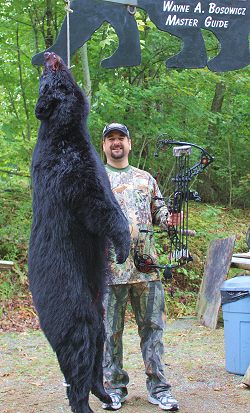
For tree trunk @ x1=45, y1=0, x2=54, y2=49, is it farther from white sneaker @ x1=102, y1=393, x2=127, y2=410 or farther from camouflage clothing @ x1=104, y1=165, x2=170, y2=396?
Answer: white sneaker @ x1=102, y1=393, x2=127, y2=410

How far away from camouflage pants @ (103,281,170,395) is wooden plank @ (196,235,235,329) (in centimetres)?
389

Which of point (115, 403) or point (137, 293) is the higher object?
point (137, 293)

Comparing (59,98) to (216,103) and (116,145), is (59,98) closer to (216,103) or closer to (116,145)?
(116,145)

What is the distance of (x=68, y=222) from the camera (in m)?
3.00

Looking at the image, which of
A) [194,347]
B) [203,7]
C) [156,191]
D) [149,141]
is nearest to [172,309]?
[194,347]

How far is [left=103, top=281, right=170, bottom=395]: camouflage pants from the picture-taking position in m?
4.40

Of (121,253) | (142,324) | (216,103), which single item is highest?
(216,103)

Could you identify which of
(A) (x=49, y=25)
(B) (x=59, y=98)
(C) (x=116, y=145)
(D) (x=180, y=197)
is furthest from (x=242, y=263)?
(A) (x=49, y=25)

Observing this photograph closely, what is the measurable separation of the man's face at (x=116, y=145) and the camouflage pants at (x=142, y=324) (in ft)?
2.95

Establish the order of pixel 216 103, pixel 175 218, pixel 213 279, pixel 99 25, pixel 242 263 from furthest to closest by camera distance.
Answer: pixel 216 103 → pixel 213 279 → pixel 242 263 → pixel 175 218 → pixel 99 25

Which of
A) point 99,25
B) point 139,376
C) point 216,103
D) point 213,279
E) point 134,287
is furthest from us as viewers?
point 216,103

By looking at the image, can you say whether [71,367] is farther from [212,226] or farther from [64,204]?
[212,226]

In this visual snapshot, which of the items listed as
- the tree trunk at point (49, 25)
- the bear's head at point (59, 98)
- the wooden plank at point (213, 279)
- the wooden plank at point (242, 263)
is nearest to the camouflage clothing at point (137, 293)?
the bear's head at point (59, 98)

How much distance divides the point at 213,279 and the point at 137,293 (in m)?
4.35
